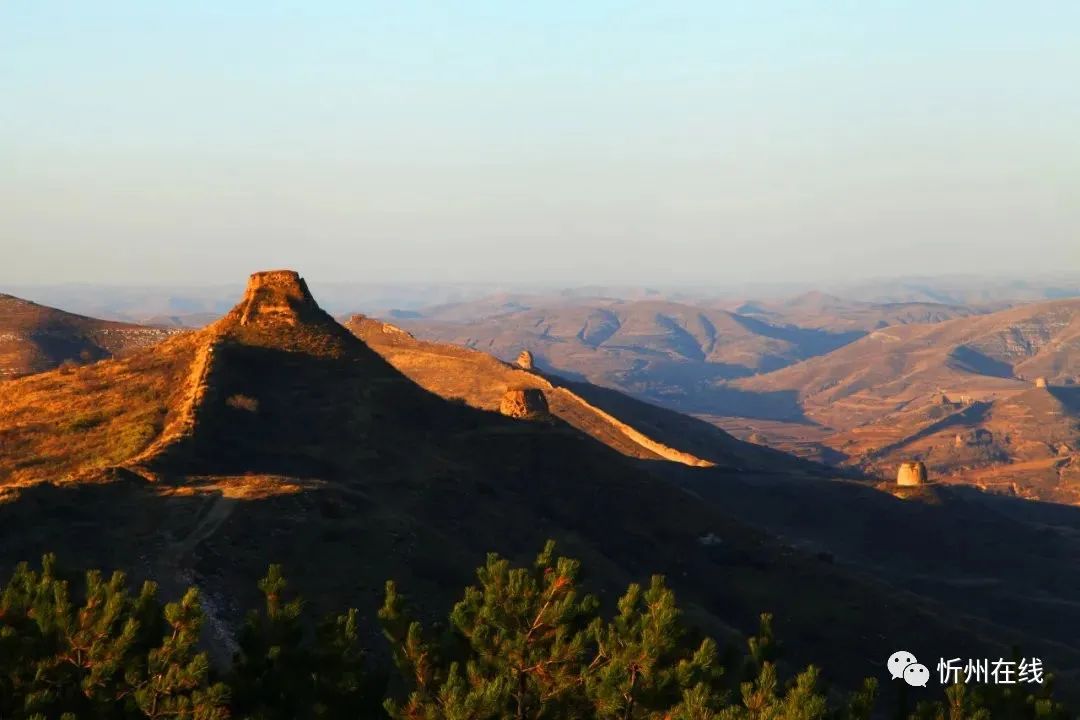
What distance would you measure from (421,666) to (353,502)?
25395mm

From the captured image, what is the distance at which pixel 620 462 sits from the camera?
68.2m

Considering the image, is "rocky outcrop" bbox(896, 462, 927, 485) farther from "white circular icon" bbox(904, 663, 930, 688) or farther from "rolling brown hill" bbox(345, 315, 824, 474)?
"white circular icon" bbox(904, 663, 930, 688)

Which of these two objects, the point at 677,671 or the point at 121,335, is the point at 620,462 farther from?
the point at 121,335

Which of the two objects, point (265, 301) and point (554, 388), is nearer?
point (265, 301)

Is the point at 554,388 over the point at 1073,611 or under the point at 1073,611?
over

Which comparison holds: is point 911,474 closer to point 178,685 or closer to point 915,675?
point 915,675

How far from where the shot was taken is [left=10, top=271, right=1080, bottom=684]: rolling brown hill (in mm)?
41594

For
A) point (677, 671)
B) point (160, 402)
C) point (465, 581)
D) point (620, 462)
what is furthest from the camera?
point (620, 462)

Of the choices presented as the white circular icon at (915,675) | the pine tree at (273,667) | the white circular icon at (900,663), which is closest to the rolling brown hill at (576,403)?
the white circular icon at (900,663)

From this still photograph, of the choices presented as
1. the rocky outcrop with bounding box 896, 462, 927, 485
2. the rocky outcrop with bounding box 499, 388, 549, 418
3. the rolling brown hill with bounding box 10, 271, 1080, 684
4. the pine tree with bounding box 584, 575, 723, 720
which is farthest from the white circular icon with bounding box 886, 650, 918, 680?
the rocky outcrop with bounding box 896, 462, 927, 485

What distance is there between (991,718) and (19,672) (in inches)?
713

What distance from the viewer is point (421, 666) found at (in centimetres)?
2309

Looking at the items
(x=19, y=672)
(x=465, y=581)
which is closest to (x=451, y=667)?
(x=19, y=672)

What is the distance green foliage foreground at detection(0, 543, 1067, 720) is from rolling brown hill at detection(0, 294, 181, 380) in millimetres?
91427
